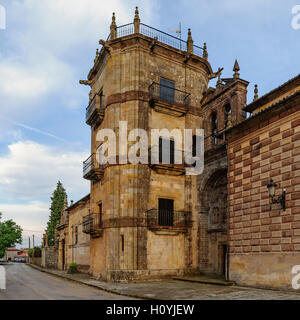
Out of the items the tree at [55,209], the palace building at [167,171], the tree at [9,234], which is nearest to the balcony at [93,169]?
the palace building at [167,171]

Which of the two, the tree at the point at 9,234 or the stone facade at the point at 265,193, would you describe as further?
the tree at the point at 9,234

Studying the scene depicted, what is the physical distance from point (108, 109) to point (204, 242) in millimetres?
10051

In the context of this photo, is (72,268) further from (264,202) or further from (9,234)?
(9,234)

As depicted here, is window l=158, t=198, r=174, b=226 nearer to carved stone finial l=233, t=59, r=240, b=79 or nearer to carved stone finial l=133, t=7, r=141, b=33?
carved stone finial l=233, t=59, r=240, b=79

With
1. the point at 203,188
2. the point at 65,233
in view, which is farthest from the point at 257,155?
the point at 65,233

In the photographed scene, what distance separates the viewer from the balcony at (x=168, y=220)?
1978 centimetres

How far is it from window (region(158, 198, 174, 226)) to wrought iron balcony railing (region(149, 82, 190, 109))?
20.1 ft

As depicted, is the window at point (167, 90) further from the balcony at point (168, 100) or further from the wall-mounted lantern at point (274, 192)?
the wall-mounted lantern at point (274, 192)

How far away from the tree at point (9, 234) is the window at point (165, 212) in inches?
2095

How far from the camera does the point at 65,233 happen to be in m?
35.9

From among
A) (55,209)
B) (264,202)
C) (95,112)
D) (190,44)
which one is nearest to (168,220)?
(264,202)

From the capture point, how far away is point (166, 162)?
21.2 m

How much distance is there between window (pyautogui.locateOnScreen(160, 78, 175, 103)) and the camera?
21828mm
